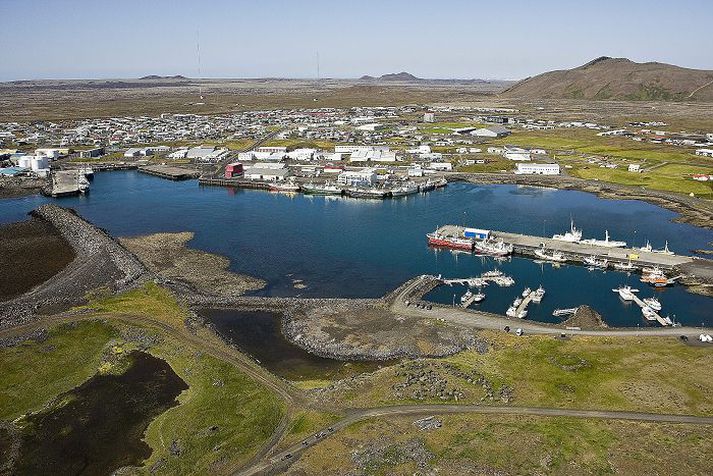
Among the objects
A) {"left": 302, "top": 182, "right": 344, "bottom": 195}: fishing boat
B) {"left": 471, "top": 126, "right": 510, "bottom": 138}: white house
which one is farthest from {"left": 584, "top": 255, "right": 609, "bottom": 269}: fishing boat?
{"left": 471, "top": 126, "right": 510, "bottom": 138}: white house

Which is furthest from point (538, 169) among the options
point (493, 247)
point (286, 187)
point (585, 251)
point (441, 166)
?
point (286, 187)

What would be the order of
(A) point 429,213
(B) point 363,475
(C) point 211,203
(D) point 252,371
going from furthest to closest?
(C) point 211,203, (A) point 429,213, (D) point 252,371, (B) point 363,475

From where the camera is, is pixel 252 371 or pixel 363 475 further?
pixel 252 371

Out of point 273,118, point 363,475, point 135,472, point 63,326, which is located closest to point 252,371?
point 135,472

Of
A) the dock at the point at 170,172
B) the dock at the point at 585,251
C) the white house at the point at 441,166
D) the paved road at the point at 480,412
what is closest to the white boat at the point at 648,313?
the dock at the point at 585,251

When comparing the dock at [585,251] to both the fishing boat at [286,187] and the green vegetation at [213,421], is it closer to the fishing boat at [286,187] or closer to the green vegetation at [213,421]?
the fishing boat at [286,187]

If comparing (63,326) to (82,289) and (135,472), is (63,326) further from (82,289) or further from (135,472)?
(135,472)
